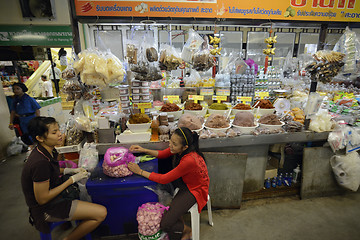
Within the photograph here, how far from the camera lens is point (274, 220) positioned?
2605mm

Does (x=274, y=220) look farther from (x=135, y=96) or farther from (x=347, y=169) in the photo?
(x=135, y=96)

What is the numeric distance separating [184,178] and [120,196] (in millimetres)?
731

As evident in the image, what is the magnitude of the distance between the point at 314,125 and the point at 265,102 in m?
0.81

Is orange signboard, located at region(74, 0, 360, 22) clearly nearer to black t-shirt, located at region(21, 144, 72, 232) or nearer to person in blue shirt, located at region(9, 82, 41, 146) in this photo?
black t-shirt, located at region(21, 144, 72, 232)

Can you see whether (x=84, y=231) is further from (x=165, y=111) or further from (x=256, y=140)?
(x=256, y=140)

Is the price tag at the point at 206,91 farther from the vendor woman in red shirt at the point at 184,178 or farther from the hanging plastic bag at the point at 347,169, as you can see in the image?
the hanging plastic bag at the point at 347,169

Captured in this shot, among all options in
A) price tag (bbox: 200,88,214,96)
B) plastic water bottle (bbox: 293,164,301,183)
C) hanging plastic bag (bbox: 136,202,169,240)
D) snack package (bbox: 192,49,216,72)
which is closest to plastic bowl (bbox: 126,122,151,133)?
hanging plastic bag (bbox: 136,202,169,240)

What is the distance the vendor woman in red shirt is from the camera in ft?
6.30

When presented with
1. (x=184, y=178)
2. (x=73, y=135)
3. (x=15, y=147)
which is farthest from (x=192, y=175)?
(x=15, y=147)

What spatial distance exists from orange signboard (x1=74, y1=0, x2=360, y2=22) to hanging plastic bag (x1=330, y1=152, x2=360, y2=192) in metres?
1.97

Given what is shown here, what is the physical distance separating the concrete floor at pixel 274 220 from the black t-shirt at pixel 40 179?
87 centimetres

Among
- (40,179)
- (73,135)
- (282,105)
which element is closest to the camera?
(40,179)

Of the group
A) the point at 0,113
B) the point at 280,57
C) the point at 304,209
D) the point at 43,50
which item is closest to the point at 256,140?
the point at 304,209

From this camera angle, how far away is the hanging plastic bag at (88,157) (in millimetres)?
2269
